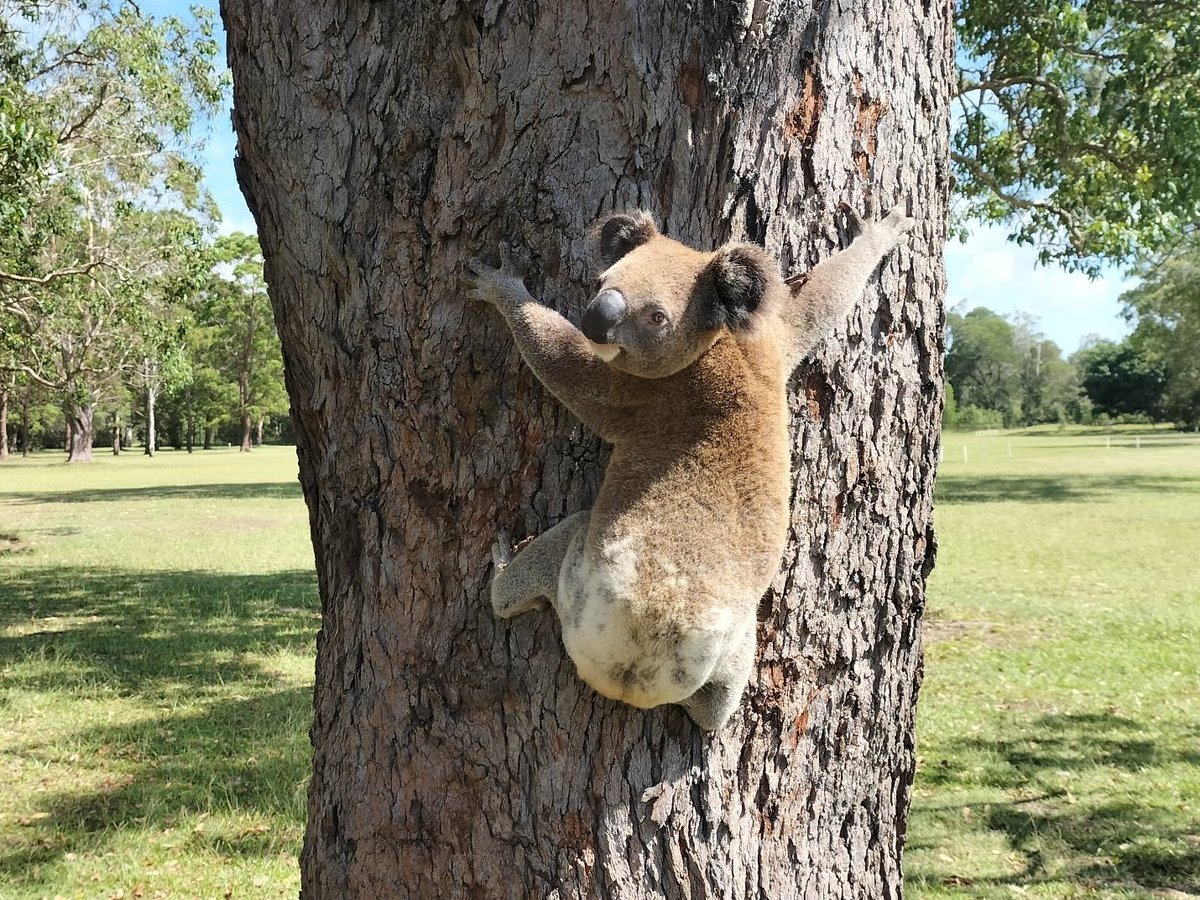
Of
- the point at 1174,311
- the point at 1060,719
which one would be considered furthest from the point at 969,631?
the point at 1174,311

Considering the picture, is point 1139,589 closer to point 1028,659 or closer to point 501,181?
point 1028,659

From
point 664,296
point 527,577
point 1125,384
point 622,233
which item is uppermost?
point 1125,384

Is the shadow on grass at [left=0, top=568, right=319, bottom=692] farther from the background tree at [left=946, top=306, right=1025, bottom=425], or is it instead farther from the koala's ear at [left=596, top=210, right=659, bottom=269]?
the background tree at [left=946, top=306, right=1025, bottom=425]

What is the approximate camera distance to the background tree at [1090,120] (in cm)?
1124

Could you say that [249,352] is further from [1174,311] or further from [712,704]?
[712,704]

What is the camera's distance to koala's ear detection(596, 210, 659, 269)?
90.7 inches

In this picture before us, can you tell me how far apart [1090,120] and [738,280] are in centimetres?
1289

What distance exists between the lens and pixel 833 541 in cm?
249

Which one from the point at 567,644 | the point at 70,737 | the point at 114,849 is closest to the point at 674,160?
the point at 567,644

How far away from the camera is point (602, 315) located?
87.0 inches

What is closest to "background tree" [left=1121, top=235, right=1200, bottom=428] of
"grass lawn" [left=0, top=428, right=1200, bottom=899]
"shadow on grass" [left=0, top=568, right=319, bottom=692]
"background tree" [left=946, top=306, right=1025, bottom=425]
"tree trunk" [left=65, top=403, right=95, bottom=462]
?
"grass lawn" [left=0, top=428, right=1200, bottom=899]

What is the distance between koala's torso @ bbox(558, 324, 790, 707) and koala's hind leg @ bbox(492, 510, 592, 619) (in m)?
0.04

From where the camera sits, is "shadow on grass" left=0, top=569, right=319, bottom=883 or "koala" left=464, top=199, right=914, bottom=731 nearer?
"koala" left=464, top=199, right=914, bottom=731

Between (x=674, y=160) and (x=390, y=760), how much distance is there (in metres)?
1.70
